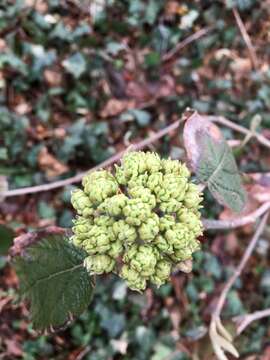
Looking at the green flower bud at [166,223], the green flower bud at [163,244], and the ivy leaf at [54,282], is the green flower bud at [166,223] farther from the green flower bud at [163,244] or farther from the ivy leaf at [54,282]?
the ivy leaf at [54,282]

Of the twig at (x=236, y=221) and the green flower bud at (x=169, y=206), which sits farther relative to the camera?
the twig at (x=236, y=221)

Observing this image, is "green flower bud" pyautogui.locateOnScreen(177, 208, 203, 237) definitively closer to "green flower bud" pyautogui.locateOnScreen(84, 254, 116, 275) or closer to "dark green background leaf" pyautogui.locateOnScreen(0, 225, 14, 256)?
"green flower bud" pyautogui.locateOnScreen(84, 254, 116, 275)

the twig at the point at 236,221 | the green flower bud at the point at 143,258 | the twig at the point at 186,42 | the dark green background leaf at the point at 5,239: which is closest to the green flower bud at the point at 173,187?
the green flower bud at the point at 143,258

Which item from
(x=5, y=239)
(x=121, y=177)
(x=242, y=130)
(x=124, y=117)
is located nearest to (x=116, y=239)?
(x=121, y=177)

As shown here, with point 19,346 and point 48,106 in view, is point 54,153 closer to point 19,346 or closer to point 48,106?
point 48,106

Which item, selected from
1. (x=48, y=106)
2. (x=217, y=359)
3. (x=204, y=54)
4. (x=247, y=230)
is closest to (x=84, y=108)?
(x=48, y=106)

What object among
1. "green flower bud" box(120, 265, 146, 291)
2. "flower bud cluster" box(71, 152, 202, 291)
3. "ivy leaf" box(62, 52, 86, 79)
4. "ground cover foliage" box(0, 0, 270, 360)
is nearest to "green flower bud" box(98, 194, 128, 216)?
"flower bud cluster" box(71, 152, 202, 291)
